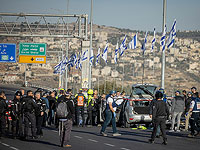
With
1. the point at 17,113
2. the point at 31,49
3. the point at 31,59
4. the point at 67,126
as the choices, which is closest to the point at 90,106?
the point at 17,113

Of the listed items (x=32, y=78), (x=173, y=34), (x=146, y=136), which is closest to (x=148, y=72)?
(x=32, y=78)

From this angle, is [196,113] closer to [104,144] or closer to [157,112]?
[157,112]

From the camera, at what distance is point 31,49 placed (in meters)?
65.5

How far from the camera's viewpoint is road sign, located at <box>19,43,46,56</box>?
65.2m

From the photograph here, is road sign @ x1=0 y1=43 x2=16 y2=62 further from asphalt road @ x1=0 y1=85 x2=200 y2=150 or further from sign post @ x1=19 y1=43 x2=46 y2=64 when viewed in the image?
asphalt road @ x1=0 y1=85 x2=200 y2=150

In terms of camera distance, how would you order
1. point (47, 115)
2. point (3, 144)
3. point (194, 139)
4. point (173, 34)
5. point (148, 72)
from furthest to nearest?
point (148, 72)
point (173, 34)
point (47, 115)
point (194, 139)
point (3, 144)

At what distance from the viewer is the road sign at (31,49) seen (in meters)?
65.2

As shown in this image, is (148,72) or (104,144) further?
(148,72)

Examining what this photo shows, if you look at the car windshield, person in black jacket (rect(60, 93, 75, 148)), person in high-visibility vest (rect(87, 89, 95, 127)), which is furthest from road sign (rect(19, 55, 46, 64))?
person in black jacket (rect(60, 93, 75, 148))

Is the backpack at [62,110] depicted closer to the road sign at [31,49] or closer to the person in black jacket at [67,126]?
the person in black jacket at [67,126]

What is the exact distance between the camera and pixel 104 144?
722 inches

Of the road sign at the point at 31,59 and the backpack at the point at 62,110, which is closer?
the backpack at the point at 62,110

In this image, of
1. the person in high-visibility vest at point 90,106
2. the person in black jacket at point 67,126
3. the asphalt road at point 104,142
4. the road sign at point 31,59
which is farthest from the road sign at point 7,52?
the person in black jacket at point 67,126

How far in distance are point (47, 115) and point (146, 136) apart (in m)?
7.85
